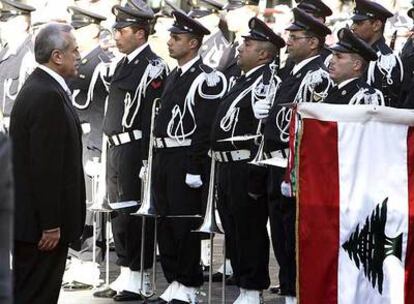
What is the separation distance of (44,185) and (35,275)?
20.4 inches

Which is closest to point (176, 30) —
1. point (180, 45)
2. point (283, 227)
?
point (180, 45)

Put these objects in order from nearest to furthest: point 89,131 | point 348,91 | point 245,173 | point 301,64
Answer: point 348,91
point 301,64
point 245,173
point 89,131

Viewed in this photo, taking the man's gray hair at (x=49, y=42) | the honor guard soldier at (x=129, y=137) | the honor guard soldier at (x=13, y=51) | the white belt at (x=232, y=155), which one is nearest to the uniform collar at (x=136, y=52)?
the honor guard soldier at (x=129, y=137)

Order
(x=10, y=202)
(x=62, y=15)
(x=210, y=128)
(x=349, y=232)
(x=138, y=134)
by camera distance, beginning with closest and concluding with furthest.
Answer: (x=10, y=202)
(x=349, y=232)
(x=210, y=128)
(x=138, y=134)
(x=62, y=15)

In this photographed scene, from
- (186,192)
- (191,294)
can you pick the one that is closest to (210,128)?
(186,192)

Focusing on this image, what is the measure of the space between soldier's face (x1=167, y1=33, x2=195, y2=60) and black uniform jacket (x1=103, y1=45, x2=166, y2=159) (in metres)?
0.40

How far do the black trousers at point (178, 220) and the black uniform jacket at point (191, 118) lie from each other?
0.34 ft

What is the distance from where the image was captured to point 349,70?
31.9ft

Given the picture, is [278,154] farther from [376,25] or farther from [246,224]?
[376,25]

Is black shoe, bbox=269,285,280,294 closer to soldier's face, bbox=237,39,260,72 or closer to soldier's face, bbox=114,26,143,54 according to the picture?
soldier's face, bbox=237,39,260,72

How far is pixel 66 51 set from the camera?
8633 mm

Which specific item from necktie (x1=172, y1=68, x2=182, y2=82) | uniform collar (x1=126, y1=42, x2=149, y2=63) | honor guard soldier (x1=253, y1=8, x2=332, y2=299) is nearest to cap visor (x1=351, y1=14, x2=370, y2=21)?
honor guard soldier (x1=253, y1=8, x2=332, y2=299)

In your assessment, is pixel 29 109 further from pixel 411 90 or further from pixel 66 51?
pixel 411 90

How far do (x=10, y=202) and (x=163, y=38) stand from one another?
11.6m
